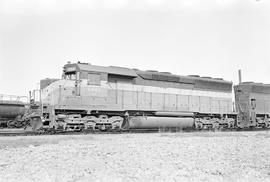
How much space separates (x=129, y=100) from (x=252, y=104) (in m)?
10.1

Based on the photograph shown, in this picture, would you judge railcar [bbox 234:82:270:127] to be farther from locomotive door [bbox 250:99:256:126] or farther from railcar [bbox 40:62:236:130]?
railcar [bbox 40:62:236:130]

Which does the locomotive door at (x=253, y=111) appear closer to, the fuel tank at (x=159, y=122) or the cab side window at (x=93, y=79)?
the fuel tank at (x=159, y=122)

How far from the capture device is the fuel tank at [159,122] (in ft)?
50.5

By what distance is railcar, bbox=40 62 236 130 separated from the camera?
1376cm

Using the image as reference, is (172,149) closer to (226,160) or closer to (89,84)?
(226,160)

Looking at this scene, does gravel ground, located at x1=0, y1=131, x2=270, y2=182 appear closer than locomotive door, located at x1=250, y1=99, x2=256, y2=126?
Yes

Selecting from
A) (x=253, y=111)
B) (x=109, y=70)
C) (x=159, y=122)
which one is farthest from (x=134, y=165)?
(x=253, y=111)

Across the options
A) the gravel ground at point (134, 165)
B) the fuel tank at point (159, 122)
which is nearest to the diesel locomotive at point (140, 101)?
the fuel tank at point (159, 122)

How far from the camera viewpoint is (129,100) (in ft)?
51.6

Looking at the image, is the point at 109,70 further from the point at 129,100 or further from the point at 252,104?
the point at 252,104

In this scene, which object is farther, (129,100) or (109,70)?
(129,100)

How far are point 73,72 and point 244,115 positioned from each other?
12.6 m

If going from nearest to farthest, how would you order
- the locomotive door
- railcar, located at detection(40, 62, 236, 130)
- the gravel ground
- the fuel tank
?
the gravel ground < railcar, located at detection(40, 62, 236, 130) < the fuel tank < the locomotive door

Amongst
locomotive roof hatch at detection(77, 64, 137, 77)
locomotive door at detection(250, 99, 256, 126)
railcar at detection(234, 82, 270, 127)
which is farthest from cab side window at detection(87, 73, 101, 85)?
locomotive door at detection(250, 99, 256, 126)
